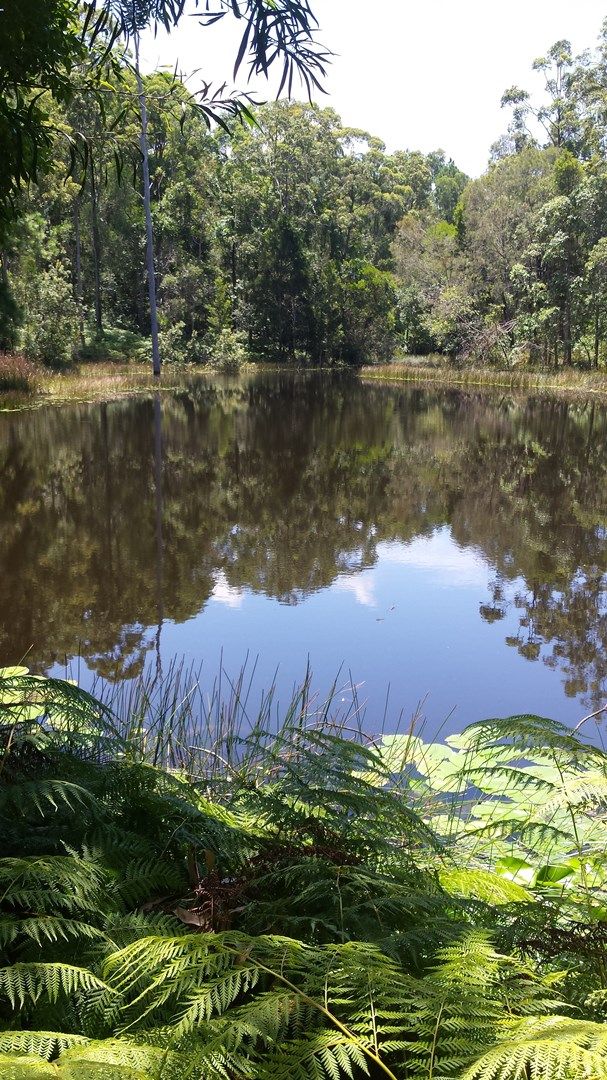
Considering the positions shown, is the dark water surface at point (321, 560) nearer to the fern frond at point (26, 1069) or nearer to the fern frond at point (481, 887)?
the fern frond at point (481, 887)

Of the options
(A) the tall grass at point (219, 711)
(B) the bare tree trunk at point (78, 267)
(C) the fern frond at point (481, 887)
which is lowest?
(A) the tall grass at point (219, 711)

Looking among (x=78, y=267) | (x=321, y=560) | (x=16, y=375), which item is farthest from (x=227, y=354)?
(x=321, y=560)

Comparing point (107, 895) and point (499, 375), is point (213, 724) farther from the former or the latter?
point (499, 375)

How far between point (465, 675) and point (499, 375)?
112ft

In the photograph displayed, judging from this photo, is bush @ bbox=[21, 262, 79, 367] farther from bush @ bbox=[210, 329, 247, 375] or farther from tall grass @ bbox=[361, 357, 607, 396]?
tall grass @ bbox=[361, 357, 607, 396]

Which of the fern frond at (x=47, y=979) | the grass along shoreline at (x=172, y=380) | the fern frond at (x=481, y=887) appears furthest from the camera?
the grass along shoreline at (x=172, y=380)

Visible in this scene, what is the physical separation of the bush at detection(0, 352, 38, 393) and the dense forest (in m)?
12.7

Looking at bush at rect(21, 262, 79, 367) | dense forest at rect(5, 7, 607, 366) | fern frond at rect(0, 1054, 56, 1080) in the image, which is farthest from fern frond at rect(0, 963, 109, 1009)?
dense forest at rect(5, 7, 607, 366)

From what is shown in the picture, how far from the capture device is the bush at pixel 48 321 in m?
28.9

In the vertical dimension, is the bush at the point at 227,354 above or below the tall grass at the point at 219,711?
above

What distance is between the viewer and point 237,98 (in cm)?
355

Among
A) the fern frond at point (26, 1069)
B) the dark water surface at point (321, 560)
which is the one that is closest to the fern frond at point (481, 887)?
the fern frond at point (26, 1069)

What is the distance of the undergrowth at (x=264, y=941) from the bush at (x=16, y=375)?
22.6m

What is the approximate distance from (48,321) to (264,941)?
31.1m
